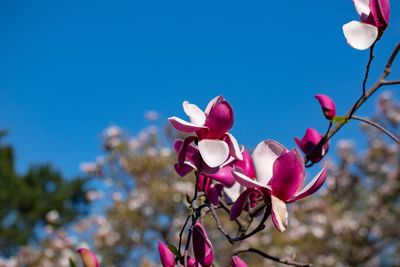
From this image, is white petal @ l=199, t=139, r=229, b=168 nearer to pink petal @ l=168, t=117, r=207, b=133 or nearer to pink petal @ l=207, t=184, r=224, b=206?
pink petal @ l=168, t=117, r=207, b=133

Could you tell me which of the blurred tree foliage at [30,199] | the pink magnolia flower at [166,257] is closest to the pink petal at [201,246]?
the pink magnolia flower at [166,257]

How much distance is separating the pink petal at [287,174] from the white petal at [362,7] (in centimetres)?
21

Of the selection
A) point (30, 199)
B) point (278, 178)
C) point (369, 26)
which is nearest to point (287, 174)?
point (278, 178)

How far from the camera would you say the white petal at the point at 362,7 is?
Result: 617 millimetres

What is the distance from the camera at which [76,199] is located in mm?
18656

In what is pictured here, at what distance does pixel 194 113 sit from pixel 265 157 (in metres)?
0.09

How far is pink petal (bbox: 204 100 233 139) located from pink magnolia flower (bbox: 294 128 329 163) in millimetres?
216

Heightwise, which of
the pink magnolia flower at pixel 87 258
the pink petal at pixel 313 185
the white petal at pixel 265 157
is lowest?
the pink petal at pixel 313 185

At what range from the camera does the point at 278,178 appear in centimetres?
Answer: 52

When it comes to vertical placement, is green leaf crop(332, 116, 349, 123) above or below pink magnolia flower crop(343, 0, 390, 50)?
below

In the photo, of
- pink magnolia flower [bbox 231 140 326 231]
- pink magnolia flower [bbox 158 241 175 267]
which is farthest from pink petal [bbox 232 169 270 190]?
pink magnolia flower [bbox 158 241 175 267]

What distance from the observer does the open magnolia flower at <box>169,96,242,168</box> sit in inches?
21.0

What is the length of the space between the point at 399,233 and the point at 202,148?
5.27 m

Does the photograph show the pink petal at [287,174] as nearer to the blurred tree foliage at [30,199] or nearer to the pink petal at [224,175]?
the pink petal at [224,175]
